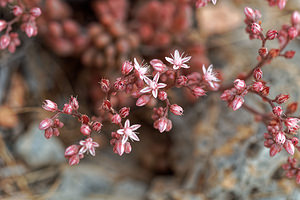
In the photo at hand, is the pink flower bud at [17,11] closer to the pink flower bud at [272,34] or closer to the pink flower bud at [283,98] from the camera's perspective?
the pink flower bud at [272,34]

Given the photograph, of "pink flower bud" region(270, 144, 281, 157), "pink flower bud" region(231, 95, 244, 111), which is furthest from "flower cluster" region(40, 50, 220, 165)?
"pink flower bud" region(270, 144, 281, 157)

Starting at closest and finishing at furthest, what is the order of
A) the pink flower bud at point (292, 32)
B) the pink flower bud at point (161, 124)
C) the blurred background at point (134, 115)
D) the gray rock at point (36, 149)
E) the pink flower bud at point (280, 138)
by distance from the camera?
the pink flower bud at point (280, 138) → the pink flower bud at point (161, 124) → the pink flower bud at point (292, 32) → the blurred background at point (134, 115) → the gray rock at point (36, 149)

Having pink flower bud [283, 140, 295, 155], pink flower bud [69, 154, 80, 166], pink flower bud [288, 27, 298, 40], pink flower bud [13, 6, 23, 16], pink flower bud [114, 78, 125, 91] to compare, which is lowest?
pink flower bud [283, 140, 295, 155]

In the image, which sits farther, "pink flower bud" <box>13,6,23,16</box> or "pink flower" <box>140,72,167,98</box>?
"pink flower bud" <box>13,6,23,16</box>

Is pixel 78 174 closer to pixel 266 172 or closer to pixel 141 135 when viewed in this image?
pixel 141 135

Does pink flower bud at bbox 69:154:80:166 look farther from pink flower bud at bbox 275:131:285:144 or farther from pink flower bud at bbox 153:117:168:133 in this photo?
pink flower bud at bbox 275:131:285:144

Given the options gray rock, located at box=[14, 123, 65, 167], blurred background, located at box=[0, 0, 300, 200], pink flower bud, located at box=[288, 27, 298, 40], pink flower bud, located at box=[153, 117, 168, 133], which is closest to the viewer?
pink flower bud, located at box=[153, 117, 168, 133]

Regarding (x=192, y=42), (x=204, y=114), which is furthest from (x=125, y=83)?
(x=192, y=42)

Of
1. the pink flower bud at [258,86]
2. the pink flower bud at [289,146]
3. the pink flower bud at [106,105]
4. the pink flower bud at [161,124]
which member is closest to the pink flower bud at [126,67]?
the pink flower bud at [106,105]
